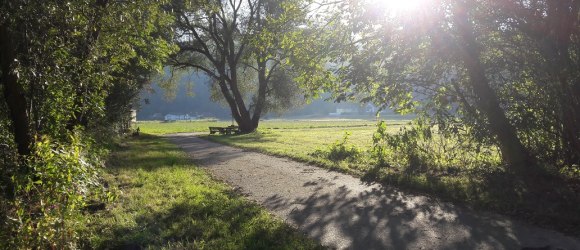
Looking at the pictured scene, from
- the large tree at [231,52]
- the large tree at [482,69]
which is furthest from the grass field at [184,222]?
the large tree at [231,52]

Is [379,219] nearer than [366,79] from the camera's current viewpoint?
Yes

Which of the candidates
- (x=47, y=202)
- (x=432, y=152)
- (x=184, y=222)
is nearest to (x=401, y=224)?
(x=184, y=222)

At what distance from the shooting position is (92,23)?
7.45 meters

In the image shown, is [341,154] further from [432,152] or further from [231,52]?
[231,52]

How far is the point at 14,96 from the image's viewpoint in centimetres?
558

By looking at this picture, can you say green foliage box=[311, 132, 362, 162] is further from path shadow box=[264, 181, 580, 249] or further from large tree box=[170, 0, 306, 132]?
large tree box=[170, 0, 306, 132]

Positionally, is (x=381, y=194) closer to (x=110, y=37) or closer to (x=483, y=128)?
(x=483, y=128)

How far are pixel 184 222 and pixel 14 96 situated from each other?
Result: 9.67 ft

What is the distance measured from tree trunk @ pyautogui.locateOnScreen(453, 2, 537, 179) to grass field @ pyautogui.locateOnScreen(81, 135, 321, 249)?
5.21 m

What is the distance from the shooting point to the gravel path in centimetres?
525

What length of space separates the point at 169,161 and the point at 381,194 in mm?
9003

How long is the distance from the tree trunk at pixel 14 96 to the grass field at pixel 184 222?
145 centimetres

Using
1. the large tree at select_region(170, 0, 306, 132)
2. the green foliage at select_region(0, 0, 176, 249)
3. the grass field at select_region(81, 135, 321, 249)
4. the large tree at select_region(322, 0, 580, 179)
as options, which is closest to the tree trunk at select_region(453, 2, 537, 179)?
the large tree at select_region(322, 0, 580, 179)

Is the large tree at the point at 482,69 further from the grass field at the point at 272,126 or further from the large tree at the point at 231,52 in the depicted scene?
the grass field at the point at 272,126
